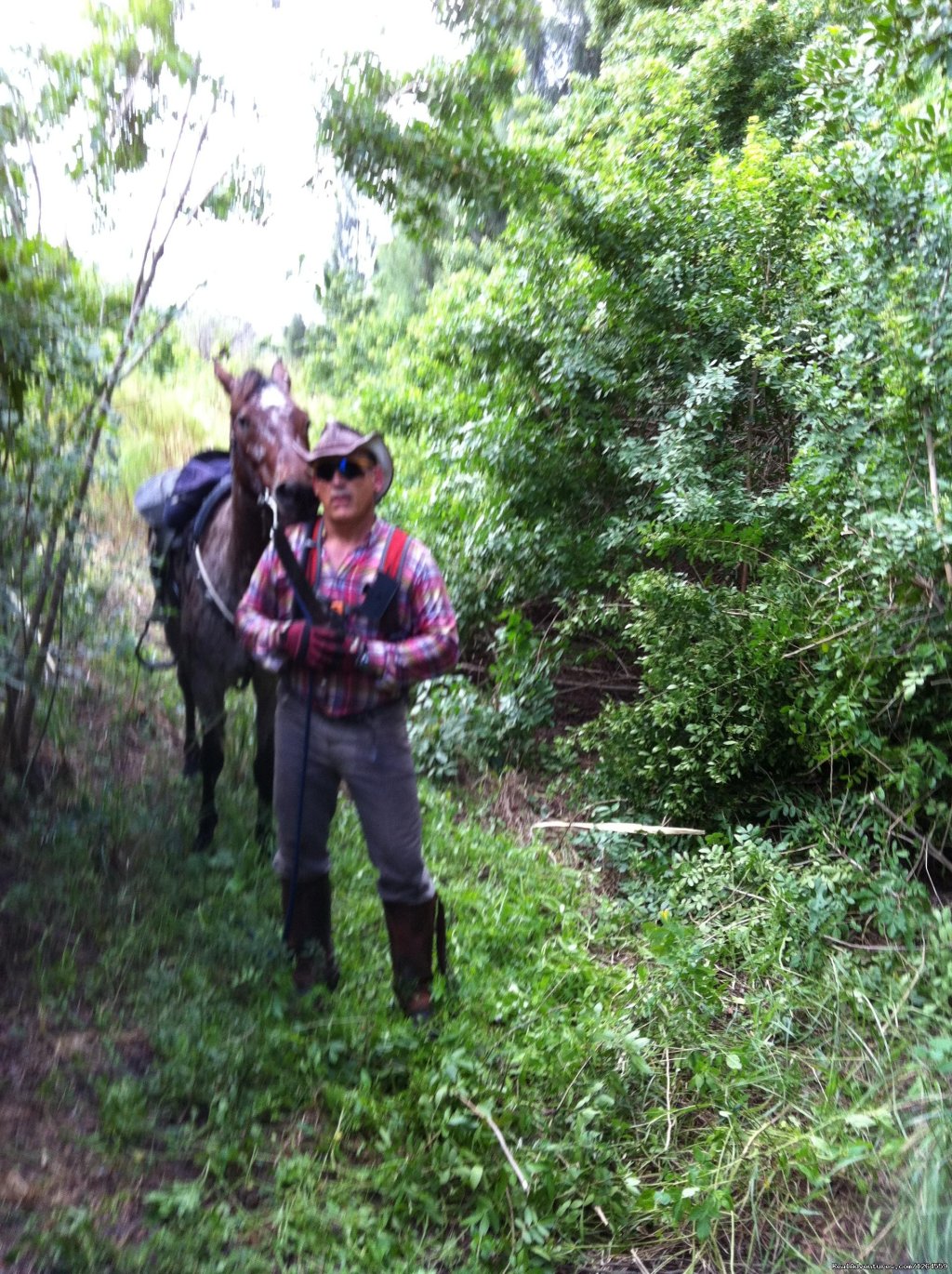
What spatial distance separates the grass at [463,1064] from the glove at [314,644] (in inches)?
53.8

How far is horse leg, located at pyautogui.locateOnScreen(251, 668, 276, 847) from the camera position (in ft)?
13.8

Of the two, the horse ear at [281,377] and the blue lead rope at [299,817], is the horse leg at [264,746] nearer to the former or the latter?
the blue lead rope at [299,817]

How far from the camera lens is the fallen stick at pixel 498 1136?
9.11ft

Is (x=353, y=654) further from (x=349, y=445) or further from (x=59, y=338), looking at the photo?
(x=59, y=338)

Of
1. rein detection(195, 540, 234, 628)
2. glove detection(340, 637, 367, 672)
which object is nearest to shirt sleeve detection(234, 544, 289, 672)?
glove detection(340, 637, 367, 672)

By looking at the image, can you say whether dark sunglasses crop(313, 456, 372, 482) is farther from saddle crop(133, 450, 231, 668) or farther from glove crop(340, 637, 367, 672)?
saddle crop(133, 450, 231, 668)

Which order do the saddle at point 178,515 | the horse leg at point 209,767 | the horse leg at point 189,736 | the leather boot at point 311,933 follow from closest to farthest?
the leather boot at point 311,933 < the horse leg at point 209,767 < the saddle at point 178,515 < the horse leg at point 189,736

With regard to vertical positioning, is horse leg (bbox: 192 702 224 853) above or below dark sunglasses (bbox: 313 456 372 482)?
below

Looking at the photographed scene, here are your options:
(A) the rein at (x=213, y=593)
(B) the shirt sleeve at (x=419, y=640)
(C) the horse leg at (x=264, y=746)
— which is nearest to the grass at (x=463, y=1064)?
(C) the horse leg at (x=264, y=746)

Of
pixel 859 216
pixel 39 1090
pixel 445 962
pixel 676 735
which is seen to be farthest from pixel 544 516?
pixel 39 1090

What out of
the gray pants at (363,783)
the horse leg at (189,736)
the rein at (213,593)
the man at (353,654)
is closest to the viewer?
the man at (353,654)

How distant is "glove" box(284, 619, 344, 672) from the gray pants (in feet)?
0.88

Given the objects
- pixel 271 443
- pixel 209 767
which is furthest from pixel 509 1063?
pixel 271 443

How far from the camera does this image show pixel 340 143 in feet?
15.3
